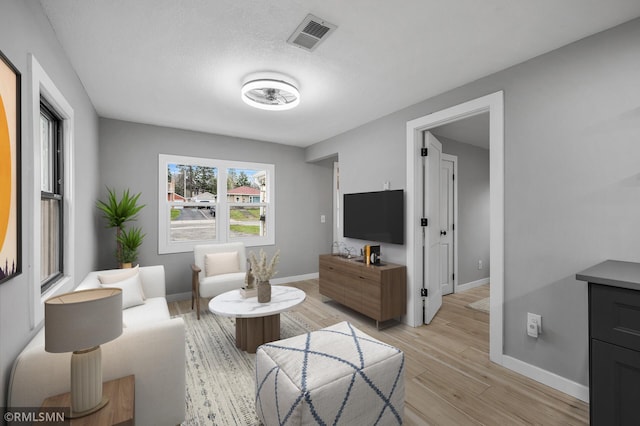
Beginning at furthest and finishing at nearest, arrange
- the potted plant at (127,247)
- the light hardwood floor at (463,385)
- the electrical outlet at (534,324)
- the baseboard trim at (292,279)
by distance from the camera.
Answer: the baseboard trim at (292,279)
the potted plant at (127,247)
the electrical outlet at (534,324)
the light hardwood floor at (463,385)

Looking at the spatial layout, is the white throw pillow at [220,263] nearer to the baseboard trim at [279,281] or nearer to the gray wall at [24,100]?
the baseboard trim at [279,281]

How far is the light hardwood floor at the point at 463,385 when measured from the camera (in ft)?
5.94

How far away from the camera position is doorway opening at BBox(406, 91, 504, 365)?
2.41 m

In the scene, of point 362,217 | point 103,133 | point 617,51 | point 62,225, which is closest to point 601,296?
point 617,51

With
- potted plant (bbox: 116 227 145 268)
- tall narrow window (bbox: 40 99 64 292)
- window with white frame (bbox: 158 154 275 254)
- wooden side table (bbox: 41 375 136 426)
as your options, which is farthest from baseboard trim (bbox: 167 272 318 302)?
wooden side table (bbox: 41 375 136 426)

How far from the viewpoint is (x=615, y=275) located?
1.44 meters

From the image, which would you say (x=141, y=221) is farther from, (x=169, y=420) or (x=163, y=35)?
(x=169, y=420)

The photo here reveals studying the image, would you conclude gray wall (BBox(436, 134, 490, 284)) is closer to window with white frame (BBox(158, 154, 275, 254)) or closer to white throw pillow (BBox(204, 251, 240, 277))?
window with white frame (BBox(158, 154, 275, 254))

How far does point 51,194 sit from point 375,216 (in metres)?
3.13

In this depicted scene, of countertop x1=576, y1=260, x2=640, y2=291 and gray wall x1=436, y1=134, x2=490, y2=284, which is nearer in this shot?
countertop x1=576, y1=260, x2=640, y2=291

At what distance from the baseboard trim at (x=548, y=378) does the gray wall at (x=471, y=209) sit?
2.41 m

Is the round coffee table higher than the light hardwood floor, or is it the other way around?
the round coffee table

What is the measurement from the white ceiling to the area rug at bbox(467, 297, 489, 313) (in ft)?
9.40

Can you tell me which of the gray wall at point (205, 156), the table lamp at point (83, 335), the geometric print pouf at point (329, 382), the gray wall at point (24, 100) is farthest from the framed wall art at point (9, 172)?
the gray wall at point (205, 156)
